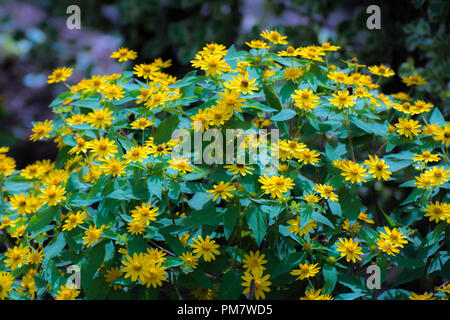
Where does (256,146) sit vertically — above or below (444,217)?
above

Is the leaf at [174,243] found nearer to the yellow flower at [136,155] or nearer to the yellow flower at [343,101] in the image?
the yellow flower at [136,155]

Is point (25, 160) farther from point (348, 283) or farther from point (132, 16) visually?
point (348, 283)

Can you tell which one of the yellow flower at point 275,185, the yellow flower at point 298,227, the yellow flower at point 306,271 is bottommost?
the yellow flower at point 306,271

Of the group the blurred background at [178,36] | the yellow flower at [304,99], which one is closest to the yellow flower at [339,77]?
the yellow flower at [304,99]

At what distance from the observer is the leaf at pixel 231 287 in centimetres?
108

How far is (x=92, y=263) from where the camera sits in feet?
3.48

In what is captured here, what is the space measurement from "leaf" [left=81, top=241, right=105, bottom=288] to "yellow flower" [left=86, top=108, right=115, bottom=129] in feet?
1.05

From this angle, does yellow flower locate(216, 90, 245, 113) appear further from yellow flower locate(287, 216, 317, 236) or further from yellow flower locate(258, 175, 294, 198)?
yellow flower locate(287, 216, 317, 236)

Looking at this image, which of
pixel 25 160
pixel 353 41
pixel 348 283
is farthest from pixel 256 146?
pixel 25 160

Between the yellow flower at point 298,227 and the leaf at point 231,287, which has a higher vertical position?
the yellow flower at point 298,227

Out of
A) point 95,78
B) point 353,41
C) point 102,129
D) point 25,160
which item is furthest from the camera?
point 25,160

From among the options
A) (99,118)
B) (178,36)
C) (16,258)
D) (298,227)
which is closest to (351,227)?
(298,227)
